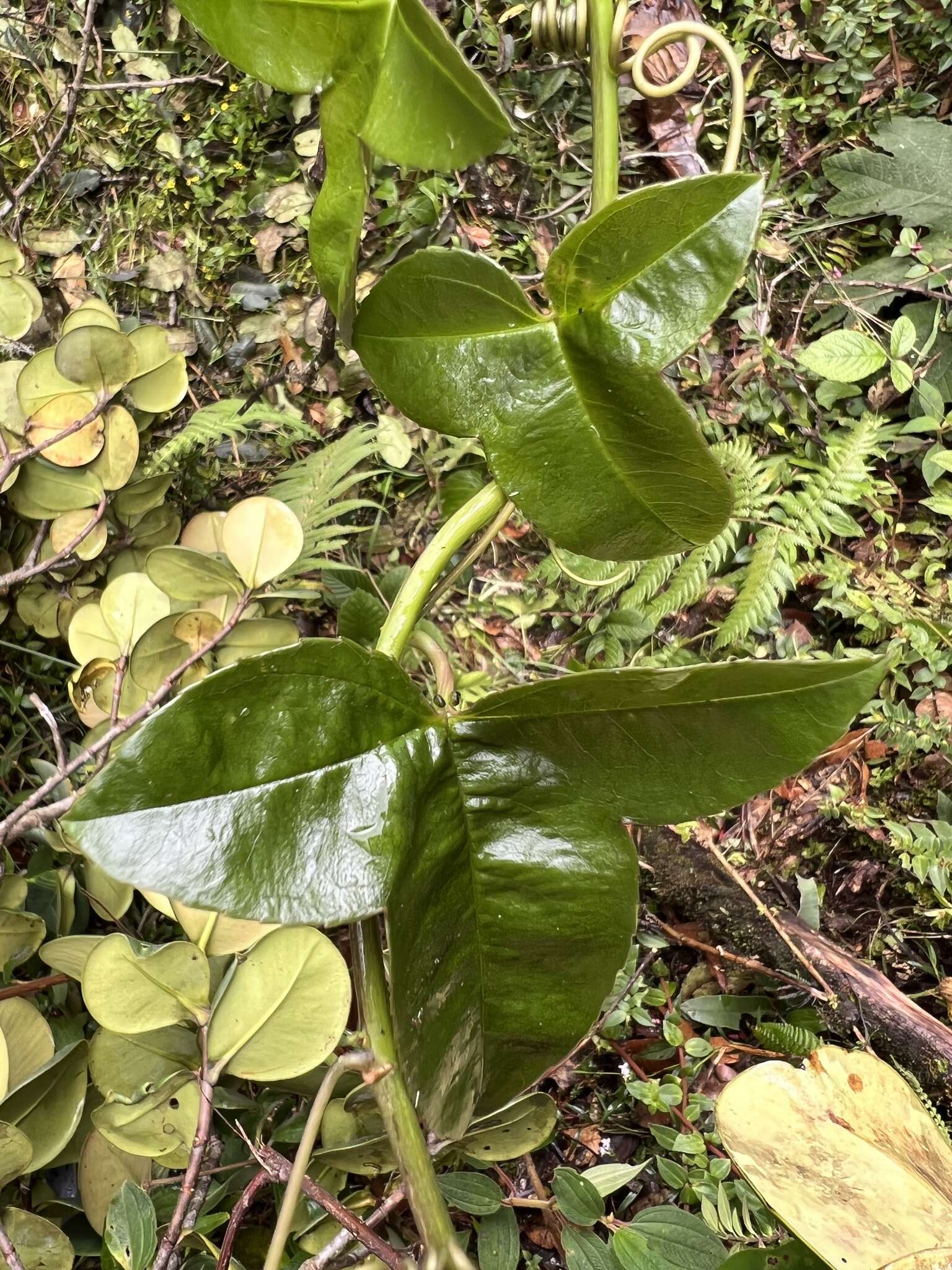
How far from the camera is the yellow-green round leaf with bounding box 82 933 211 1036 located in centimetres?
75

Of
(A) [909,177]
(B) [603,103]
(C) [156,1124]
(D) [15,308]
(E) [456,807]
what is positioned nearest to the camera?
(E) [456,807]

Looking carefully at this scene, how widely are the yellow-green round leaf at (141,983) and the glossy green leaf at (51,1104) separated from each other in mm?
126

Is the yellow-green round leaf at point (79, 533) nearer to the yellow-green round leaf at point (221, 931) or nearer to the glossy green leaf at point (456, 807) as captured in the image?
the yellow-green round leaf at point (221, 931)

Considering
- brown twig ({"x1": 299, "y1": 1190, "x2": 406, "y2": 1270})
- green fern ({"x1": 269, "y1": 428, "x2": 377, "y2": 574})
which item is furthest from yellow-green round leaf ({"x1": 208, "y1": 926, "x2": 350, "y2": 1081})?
green fern ({"x1": 269, "y1": 428, "x2": 377, "y2": 574})

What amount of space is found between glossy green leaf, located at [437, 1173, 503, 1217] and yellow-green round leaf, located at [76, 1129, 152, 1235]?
0.31m

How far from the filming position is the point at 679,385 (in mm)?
1163

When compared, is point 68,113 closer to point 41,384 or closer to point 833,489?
point 41,384

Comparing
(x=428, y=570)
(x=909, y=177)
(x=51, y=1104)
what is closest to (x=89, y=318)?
(x=428, y=570)

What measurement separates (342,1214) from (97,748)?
471 mm

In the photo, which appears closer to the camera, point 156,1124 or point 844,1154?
point 844,1154

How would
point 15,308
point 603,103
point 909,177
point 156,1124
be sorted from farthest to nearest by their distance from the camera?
point 909,177, point 15,308, point 156,1124, point 603,103

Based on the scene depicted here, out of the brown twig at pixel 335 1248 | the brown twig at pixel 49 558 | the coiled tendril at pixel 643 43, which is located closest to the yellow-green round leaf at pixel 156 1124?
the brown twig at pixel 335 1248

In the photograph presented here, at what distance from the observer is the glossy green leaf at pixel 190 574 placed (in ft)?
2.80

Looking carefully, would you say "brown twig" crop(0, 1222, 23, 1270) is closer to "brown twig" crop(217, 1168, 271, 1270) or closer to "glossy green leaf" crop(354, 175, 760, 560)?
"brown twig" crop(217, 1168, 271, 1270)
